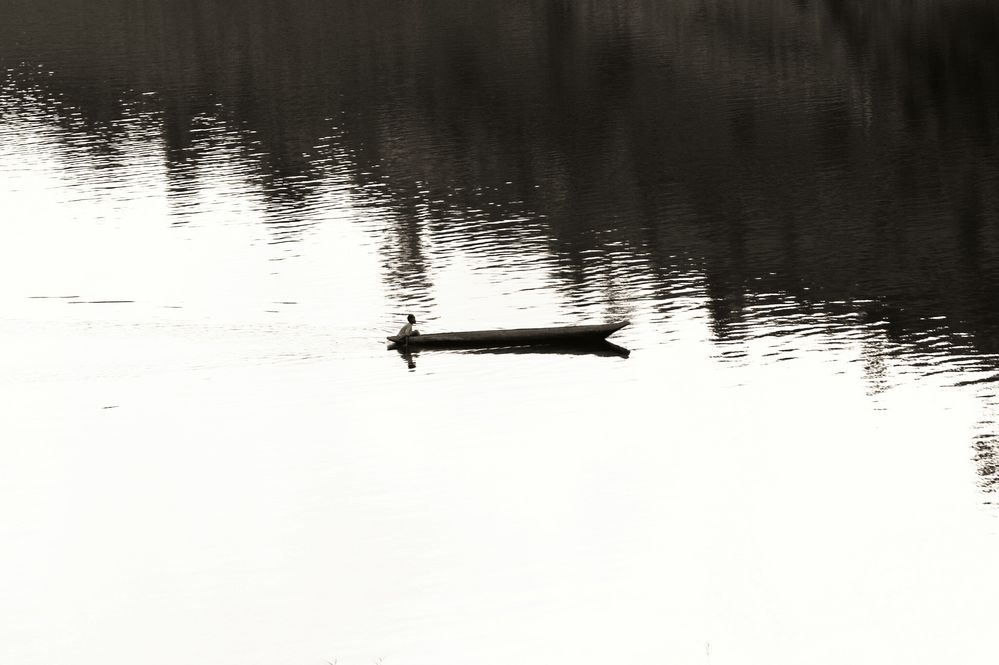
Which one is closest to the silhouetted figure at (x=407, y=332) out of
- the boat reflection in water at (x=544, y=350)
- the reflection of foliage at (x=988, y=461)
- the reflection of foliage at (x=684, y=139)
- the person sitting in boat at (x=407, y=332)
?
the person sitting in boat at (x=407, y=332)

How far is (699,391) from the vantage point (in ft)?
202

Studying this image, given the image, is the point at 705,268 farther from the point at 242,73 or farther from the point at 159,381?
the point at 242,73

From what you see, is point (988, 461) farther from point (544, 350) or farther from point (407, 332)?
point (407, 332)

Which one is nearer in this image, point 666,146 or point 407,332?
point 407,332

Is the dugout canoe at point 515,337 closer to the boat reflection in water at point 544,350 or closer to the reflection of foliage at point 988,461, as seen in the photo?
the boat reflection in water at point 544,350

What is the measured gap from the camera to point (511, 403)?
199 ft

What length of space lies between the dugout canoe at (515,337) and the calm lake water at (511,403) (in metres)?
0.81

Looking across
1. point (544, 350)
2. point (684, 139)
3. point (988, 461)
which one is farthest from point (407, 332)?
point (684, 139)

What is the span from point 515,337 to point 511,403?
6300mm

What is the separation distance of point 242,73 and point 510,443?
14290 cm

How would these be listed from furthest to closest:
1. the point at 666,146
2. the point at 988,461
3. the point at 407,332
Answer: the point at 666,146
the point at 407,332
the point at 988,461

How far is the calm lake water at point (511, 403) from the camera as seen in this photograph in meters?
43.2

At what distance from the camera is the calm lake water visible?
43219 mm

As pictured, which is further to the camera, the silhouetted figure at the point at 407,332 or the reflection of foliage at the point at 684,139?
the reflection of foliage at the point at 684,139
